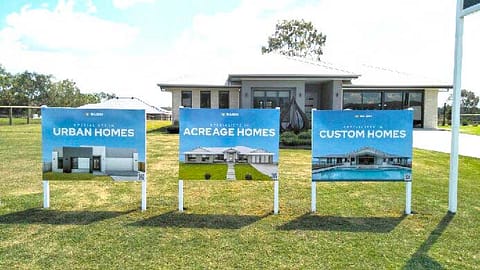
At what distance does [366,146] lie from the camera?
5.41 meters

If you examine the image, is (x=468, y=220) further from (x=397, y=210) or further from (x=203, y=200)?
(x=203, y=200)

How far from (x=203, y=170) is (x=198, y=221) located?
2.48 feet

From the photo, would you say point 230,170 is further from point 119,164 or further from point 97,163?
point 97,163

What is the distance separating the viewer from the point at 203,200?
20.1 feet

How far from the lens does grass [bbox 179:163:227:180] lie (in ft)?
17.6

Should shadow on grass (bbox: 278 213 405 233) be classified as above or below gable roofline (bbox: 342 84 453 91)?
below

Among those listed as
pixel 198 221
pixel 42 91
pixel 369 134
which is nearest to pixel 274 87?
pixel 369 134

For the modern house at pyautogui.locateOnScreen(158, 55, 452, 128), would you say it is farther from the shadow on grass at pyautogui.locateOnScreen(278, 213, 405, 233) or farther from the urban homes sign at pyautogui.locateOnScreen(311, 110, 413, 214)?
the shadow on grass at pyautogui.locateOnScreen(278, 213, 405, 233)

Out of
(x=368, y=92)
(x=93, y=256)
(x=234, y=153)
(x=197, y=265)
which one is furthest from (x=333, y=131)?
(x=368, y=92)

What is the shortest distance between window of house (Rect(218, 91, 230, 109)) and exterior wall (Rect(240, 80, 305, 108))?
364 cm

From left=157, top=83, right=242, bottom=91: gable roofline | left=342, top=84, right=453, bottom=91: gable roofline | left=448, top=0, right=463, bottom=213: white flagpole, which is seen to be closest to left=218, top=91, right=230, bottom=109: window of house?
left=157, top=83, right=242, bottom=91: gable roofline

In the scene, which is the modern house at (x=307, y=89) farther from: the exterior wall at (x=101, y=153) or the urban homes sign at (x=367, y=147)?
the exterior wall at (x=101, y=153)

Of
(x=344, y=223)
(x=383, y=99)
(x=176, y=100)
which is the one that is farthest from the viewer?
(x=383, y=99)

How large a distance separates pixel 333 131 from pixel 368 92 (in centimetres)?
2172
